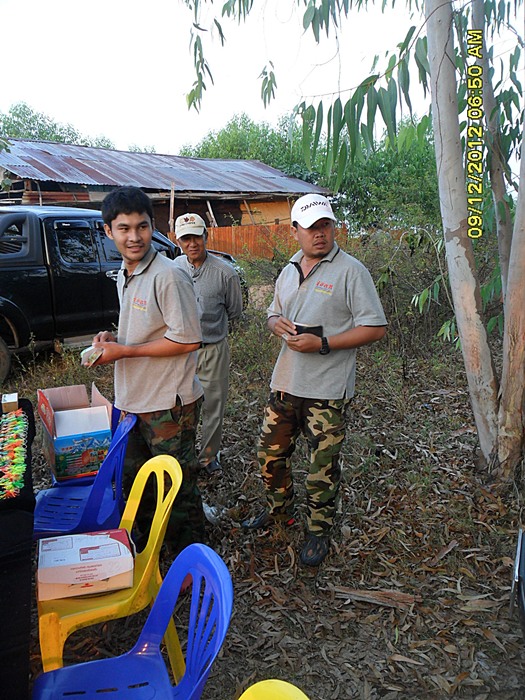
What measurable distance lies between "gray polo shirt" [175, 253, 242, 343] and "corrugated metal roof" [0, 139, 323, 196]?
29.2 feet

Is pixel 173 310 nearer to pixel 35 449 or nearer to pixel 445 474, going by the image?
pixel 445 474

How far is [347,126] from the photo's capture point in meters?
3.32

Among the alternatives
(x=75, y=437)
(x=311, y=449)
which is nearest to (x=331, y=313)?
(x=311, y=449)

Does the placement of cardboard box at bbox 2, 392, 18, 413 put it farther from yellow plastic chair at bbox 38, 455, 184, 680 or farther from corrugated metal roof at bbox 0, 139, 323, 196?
corrugated metal roof at bbox 0, 139, 323, 196

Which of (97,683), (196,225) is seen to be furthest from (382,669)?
(196,225)

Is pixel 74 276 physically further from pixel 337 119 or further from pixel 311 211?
pixel 311 211

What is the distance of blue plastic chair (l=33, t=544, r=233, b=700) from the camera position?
4.81ft

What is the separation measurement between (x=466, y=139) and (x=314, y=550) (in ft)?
9.54

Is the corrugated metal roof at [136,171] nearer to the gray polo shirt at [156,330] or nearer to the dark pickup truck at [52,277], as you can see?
the dark pickup truck at [52,277]

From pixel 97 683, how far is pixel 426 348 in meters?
5.69

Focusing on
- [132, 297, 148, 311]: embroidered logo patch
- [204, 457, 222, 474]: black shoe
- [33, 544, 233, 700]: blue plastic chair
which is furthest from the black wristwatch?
[204, 457, 222, 474]: black shoe

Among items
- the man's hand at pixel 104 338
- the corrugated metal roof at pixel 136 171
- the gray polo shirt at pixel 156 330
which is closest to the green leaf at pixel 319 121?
the gray polo shirt at pixel 156 330

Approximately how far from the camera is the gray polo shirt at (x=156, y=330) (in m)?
2.54

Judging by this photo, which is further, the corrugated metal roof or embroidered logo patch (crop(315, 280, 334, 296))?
the corrugated metal roof
